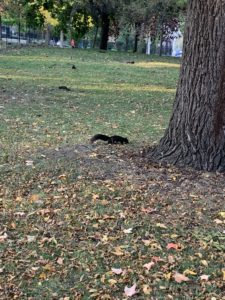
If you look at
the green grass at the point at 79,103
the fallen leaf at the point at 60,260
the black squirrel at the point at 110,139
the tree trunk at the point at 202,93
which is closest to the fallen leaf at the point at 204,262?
the fallen leaf at the point at 60,260

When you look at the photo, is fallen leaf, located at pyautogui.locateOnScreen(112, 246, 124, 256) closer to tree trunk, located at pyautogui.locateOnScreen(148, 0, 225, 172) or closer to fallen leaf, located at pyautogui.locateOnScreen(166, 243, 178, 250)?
fallen leaf, located at pyautogui.locateOnScreen(166, 243, 178, 250)

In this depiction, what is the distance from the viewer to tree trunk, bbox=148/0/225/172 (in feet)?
16.0

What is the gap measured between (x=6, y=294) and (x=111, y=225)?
112 cm

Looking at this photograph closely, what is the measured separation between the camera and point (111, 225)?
3.99m

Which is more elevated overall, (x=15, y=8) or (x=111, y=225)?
(x=15, y=8)

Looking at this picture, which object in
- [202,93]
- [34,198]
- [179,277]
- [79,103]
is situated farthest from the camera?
[79,103]

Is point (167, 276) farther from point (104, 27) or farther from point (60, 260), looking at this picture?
point (104, 27)

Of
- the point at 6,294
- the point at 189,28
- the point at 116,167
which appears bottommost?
the point at 6,294

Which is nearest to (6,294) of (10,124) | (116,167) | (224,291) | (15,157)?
(224,291)

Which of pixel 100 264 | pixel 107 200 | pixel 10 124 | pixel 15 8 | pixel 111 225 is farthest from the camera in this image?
pixel 15 8

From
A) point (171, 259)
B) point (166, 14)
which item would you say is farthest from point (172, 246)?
point (166, 14)

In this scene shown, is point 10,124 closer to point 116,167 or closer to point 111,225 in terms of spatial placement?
point 116,167

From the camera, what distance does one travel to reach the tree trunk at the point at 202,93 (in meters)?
4.86

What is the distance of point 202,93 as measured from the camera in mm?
4977
